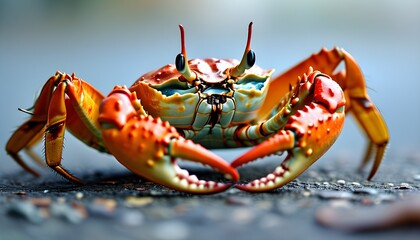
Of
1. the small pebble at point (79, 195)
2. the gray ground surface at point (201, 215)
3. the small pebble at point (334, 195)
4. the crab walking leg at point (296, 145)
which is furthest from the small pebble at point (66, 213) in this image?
the small pebble at point (334, 195)

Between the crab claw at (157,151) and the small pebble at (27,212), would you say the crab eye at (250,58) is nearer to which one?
the crab claw at (157,151)

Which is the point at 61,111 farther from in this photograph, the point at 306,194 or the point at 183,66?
the point at 306,194

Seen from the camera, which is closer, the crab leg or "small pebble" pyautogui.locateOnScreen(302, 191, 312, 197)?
"small pebble" pyautogui.locateOnScreen(302, 191, 312, 197)

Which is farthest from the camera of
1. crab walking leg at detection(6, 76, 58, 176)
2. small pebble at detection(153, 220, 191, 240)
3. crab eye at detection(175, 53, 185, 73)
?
crab walking leg at detection(6, 76, 58, 176)

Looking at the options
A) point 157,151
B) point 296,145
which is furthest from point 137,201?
point 296,145

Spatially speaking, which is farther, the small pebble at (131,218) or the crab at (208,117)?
the crab at (208,117)

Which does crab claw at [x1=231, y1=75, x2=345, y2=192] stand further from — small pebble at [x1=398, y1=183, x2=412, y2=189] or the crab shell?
small pebble at [x1=398, y1=183, x2=412, y2=189]

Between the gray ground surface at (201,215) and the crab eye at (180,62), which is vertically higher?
the crab eye at (180,62)

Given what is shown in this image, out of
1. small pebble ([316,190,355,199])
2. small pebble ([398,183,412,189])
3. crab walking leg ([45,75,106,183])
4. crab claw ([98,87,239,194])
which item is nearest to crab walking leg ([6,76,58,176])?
crab walking leg ([45,75,106,183])
